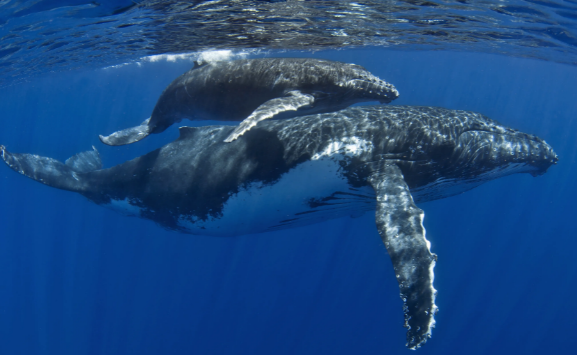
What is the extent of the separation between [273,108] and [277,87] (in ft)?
3.87

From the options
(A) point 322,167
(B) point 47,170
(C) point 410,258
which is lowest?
(B) point 47,170

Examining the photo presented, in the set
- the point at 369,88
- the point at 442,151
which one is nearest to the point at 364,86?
the point at 369,88

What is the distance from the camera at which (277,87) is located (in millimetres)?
6309

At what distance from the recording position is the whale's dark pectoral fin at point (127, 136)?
855cm

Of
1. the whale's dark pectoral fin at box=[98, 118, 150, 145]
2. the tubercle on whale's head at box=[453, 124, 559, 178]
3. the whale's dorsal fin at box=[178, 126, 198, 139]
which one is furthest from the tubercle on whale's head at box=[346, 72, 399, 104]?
the whale's dark pectoral fin at box=[98, 118, 150, 145]

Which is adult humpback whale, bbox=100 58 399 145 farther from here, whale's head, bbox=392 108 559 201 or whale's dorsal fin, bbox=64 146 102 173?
whale's dorsal fin, bbox=64 146 102 173

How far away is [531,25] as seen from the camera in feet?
50.1

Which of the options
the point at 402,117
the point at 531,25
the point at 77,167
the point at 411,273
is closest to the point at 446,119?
the point at 402,117

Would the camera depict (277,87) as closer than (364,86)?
No

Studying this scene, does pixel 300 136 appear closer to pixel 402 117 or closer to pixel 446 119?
pixel 402 117

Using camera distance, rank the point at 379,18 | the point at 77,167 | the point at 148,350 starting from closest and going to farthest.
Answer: the point at 77,167
the point at 379,18
the point at 148,350

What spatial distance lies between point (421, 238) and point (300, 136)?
3350 millimetres

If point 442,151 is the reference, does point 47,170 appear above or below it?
below

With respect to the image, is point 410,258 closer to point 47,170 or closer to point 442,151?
point 442,151
